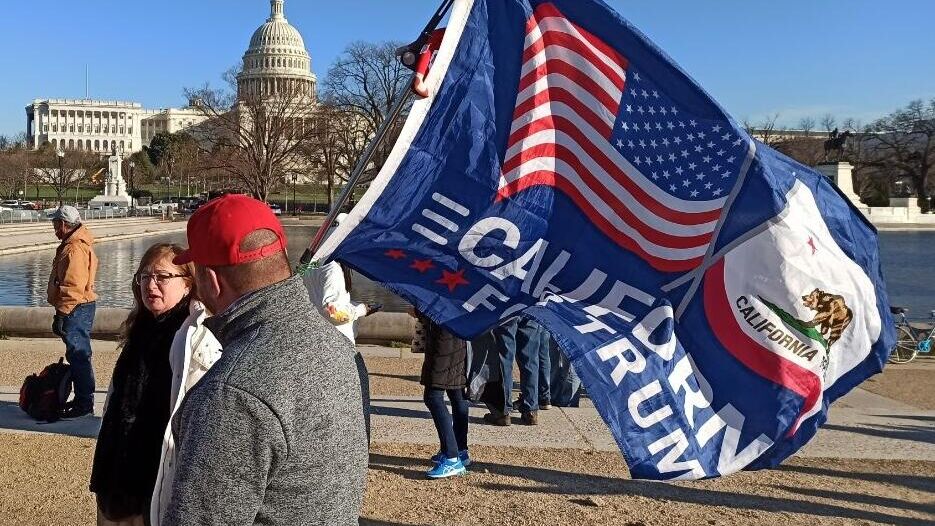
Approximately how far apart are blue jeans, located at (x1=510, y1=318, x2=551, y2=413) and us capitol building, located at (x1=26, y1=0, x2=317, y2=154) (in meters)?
110

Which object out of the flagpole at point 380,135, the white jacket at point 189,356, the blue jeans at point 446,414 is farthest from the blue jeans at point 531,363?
the white jacket at point 189,356

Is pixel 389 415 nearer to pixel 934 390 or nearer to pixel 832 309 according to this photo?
pixel 832 309

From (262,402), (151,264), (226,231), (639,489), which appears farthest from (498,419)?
(262,402)

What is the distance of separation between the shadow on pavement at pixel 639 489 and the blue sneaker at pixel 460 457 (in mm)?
68

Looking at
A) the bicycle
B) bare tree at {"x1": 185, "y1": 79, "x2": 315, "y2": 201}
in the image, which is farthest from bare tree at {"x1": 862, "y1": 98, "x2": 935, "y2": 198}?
the bicycle

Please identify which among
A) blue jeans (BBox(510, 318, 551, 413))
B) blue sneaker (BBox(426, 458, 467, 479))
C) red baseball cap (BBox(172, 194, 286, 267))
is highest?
red baseball cap (BBox(172, 194, 286, 267))

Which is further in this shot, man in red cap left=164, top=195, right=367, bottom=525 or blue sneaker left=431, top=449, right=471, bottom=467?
blue sneaker left=431, top=449, right=471, bottom=467

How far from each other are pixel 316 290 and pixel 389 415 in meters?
2.59

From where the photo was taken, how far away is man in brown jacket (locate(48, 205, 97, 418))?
22.8 feet

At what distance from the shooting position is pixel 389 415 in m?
7.58

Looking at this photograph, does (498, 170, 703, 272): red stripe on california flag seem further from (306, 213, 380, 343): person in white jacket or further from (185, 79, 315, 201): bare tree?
(185, 79, 315, 201): bare tree

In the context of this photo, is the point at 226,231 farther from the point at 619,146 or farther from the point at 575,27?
the point at 575,27

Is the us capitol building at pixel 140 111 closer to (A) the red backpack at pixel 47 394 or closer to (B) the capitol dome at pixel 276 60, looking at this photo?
(B) the capitol dome at pixel 276 60

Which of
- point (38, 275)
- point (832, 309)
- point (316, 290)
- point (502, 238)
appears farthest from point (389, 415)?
point (38, 275)
